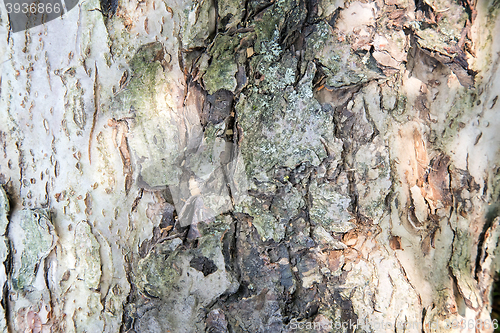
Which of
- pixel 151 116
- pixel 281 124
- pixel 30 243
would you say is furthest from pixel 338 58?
pixel 30 243

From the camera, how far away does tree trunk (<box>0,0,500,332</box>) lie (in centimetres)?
90

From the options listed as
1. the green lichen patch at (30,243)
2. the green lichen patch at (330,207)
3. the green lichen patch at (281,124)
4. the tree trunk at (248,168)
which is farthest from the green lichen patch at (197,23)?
the green lichen patch at (30,243)

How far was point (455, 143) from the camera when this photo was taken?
3.06ft

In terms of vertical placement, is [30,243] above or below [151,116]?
below

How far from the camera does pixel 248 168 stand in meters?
0.98

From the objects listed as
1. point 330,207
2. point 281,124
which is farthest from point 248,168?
point 330,207

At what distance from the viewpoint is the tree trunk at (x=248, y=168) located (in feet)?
2.95

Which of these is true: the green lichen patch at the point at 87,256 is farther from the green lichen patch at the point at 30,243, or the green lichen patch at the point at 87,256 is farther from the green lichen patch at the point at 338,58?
the green lichen patch at the point at 338,58

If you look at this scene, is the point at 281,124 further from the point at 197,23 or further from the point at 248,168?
the point at 197,23

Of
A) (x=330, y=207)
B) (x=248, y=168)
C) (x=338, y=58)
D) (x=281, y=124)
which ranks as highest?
(x=338, y=58)

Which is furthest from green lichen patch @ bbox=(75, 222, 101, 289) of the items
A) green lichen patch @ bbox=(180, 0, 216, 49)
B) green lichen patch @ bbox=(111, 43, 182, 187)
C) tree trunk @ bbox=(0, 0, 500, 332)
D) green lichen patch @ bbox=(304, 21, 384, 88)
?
green lichen patch @ bbox=(304, 21, 384, 88)

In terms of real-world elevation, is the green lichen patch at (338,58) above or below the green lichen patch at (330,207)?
above

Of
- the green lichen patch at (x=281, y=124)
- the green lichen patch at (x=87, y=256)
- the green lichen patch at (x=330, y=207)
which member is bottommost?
the green lichen patch at (x=87, y=256)

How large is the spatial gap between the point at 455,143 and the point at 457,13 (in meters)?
0.35
